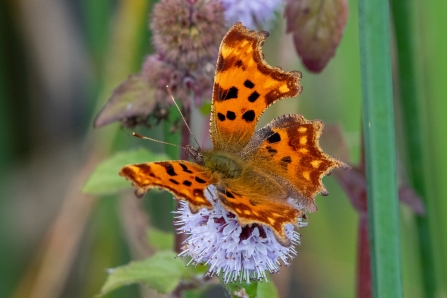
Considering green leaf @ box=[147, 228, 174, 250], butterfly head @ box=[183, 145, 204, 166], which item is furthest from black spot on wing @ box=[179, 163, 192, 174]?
green leaf @ box=[147, 228, 174, 250]

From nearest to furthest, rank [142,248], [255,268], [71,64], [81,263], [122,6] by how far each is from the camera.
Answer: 1. [255,268]
2. [142,248]
3. [122,6]
4. [81,263]
5. [71,64]

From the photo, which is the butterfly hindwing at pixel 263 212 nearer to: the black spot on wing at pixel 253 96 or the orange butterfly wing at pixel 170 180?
the orange butterfly wing at pixel 170 180

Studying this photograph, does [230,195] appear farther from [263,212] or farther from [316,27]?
[316,27]

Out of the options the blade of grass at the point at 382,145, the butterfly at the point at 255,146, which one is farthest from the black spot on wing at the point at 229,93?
the blade of grass at the point at 382,145

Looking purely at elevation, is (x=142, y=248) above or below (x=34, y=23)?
below

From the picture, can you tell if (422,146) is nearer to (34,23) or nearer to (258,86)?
(258,86)

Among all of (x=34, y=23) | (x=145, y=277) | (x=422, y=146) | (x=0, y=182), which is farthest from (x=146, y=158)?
(x=34, y=23)

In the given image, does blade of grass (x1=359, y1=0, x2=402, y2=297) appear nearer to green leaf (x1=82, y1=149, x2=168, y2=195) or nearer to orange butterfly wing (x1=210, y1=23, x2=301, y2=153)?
orange butterfly wing (x1=210, y1=23, x2=301, y2=153)
